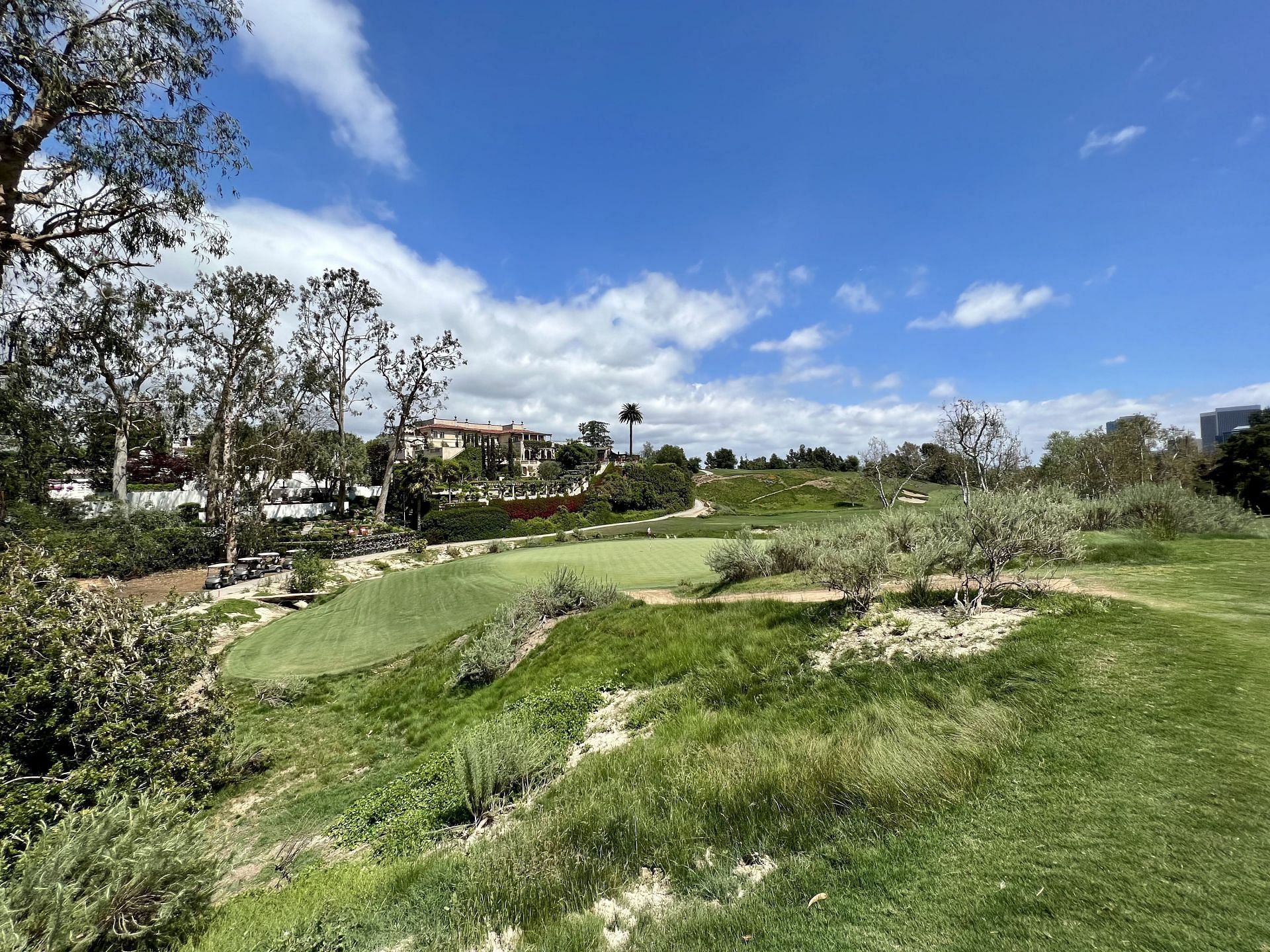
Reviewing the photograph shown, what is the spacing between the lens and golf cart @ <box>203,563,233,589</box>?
62.1 ft

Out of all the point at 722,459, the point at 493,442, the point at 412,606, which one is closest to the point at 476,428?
the point at 493,442

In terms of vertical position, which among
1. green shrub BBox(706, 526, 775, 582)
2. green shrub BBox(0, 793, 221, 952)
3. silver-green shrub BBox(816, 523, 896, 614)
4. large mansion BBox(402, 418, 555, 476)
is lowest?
green shrub BBox(0, 793, 221, 952)

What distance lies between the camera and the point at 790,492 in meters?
70.1

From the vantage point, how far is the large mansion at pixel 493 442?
80312mm

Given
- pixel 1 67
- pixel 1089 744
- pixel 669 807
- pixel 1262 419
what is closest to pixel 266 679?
pixel 669 807

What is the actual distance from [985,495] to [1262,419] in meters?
48.1

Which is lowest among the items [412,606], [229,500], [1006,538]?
[412,606]

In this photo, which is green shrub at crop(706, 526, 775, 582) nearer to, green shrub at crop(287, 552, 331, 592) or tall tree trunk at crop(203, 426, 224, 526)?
green shrub at crop(287, 552, 331, 592)

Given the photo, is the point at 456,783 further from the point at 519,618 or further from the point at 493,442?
the point at 493,442

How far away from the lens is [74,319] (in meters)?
15.0

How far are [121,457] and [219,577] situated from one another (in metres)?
16.3

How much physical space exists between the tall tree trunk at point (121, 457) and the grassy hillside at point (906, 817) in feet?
106

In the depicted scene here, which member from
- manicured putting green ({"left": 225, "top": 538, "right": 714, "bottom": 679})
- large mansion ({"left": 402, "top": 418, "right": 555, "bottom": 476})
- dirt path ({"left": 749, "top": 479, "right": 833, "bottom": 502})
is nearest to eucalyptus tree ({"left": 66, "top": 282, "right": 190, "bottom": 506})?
manicured putting green ({"left": 225, "top": 538, "right": 714, "bottom": 679})

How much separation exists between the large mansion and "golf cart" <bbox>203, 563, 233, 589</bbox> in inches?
2068
